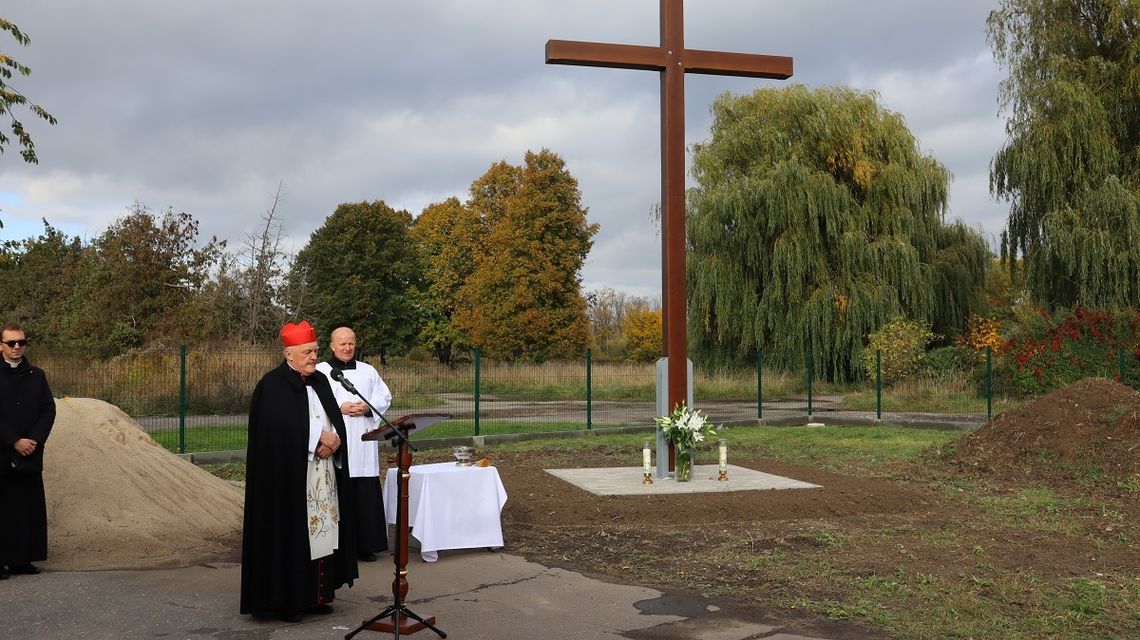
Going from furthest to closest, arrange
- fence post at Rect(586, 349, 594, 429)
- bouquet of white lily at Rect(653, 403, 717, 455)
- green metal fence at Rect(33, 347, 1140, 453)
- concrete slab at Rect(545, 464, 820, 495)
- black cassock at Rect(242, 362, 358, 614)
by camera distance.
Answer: fence post at Rect(586, 349, 594, 429)
green metal fence at Rect(33, 347, 1140, 453)
bouquet of white lily at Rect(653, 403, 717, 455)
concrete slab at Rect(545, 464, 820, 495)
black cassock at Rect(242, 362, 358, 614)

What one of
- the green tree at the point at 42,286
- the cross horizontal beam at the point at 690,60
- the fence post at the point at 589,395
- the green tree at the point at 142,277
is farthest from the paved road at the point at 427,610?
the green tree at the point at 42,286

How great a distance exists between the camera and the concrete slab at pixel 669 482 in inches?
422

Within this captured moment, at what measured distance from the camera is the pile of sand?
26.7 ft

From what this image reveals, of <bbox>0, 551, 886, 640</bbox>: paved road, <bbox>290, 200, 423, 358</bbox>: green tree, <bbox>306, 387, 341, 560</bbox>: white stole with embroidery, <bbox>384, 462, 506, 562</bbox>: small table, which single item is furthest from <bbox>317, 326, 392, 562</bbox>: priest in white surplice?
<bbox>290, 200, 423, 358</bbox>: green tree

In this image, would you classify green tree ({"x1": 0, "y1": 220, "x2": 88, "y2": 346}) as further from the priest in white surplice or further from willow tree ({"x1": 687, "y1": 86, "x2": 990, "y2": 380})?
the priest in white surplice

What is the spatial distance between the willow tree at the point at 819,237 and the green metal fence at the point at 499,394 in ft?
8.76

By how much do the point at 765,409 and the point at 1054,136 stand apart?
422 inches

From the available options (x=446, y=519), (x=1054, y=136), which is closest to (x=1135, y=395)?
(x=446, y=519)

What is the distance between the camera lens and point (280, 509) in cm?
607

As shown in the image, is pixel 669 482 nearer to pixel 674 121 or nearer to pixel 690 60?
pixel 674 121

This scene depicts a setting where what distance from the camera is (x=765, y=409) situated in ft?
83.0

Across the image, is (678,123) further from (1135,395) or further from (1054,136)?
(1054,136)

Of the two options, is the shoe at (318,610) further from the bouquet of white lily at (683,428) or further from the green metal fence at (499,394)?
the green metal fence at (499,394)

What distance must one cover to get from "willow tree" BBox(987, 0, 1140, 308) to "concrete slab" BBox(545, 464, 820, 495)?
17.9 m
